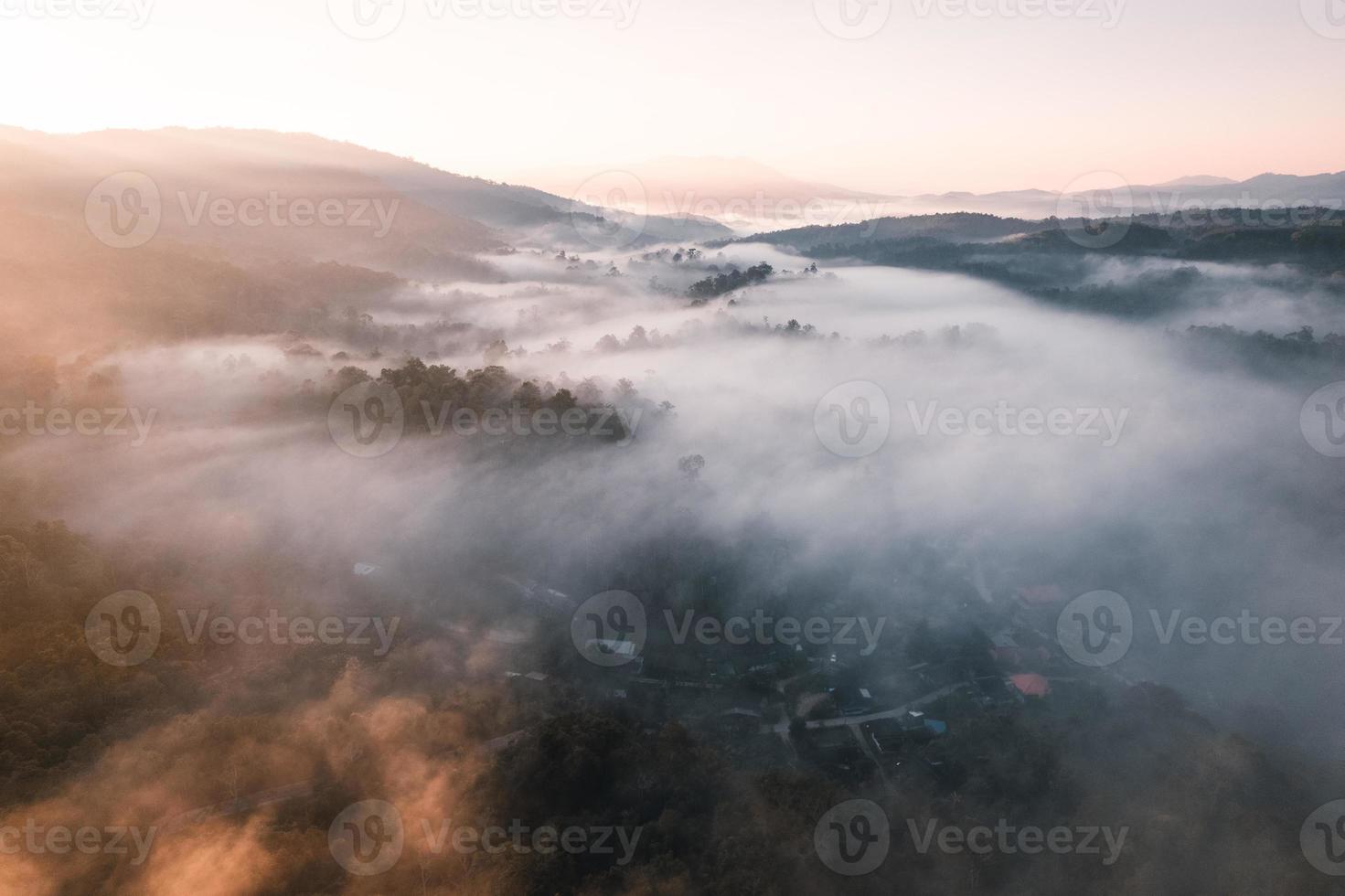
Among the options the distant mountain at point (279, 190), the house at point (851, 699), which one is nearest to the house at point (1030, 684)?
the house at point (851, 699)

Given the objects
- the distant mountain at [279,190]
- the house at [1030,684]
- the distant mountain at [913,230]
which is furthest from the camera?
the distant mountain at [913,230]

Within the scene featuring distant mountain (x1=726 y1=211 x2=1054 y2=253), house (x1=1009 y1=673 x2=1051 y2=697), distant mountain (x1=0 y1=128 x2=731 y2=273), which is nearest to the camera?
house (x1=1009 y1=673 x2=1051 y2=697)

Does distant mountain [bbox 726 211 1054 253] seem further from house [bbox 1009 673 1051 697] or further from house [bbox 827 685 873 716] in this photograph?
house [bbox 827 685 873 716]

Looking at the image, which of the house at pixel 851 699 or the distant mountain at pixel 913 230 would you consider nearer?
the house at pixel 851 699

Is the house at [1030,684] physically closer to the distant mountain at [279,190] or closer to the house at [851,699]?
the house at [851,699]

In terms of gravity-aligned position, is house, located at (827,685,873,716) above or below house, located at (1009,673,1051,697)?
above

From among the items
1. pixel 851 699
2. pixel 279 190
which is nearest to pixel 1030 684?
pixel 851 699

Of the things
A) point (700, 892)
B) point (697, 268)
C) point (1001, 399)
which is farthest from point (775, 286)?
point (700, 892)

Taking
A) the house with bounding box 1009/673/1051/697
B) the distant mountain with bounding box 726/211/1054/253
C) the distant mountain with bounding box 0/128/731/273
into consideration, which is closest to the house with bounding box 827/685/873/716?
the house with bounding box 1009/673/1051/697

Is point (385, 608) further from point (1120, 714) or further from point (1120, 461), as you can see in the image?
point (1120, 461)

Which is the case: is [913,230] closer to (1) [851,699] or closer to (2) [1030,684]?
(2) [1030,684]

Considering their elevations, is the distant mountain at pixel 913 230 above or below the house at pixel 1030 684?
above
